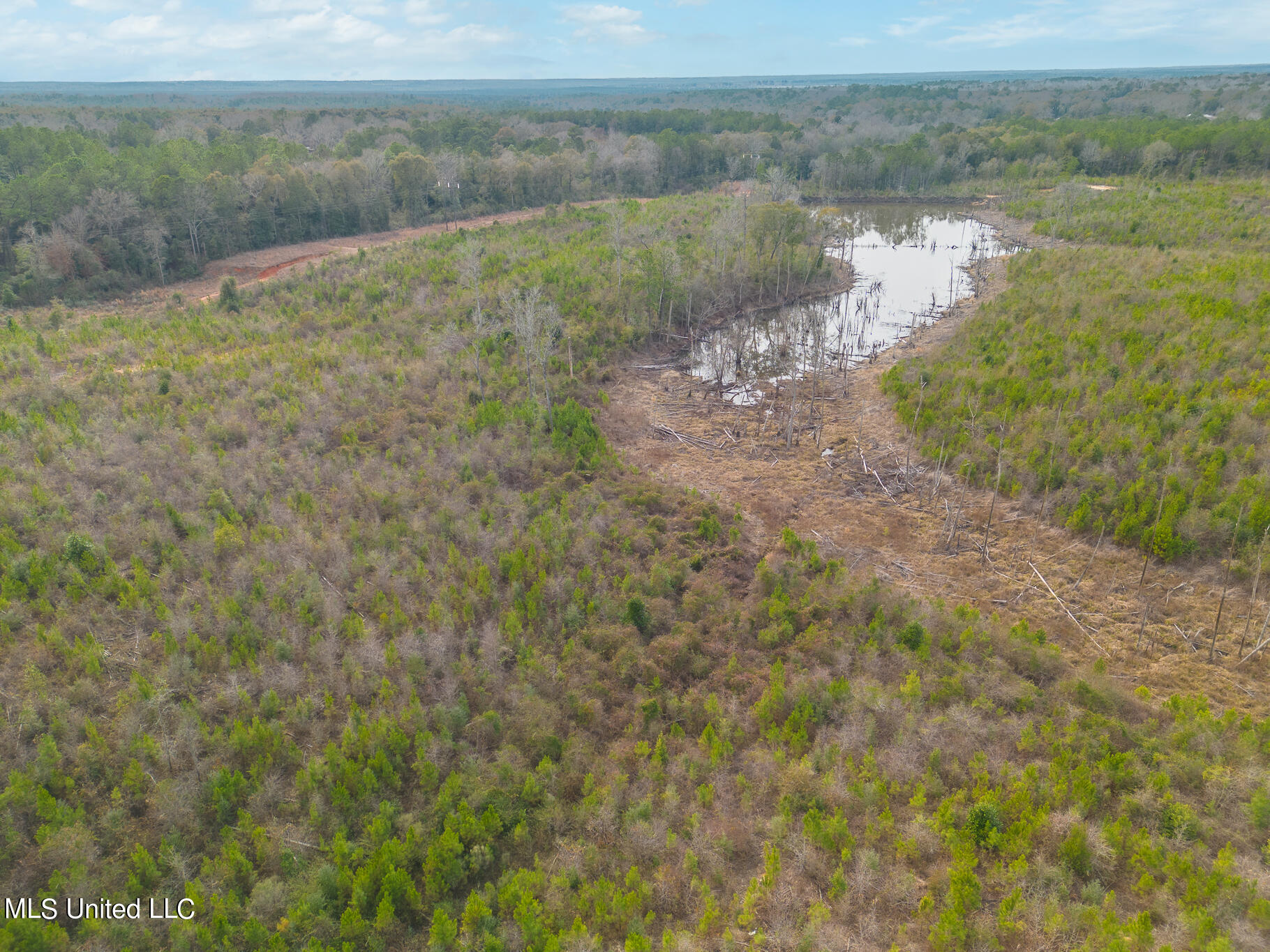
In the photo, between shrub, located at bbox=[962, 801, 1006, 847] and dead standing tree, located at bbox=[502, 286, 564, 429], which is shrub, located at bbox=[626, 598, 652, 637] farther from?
dead standing tree, located at bbox=[502, 286, 564, 429]

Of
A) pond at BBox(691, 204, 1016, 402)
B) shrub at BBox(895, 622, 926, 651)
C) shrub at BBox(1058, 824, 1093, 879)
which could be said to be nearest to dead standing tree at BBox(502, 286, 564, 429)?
pond at BBox(691, 204, 1016, 402)

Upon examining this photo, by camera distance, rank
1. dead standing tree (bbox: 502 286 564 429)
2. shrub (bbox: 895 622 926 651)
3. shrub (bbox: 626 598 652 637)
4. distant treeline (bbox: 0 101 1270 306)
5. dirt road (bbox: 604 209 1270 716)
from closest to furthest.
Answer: shrub (bbox: 895 622 926 651) → dirt road (bbox: 604 209 1270 716) → shrub (bbox: 626 598 652 637) → dead standing tree (bbox: 502 286 564 429) → distant treeline (bbox: 0 101 1270 306)

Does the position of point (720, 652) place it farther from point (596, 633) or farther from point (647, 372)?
point (647, 372)

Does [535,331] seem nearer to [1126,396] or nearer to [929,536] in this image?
[929,536]

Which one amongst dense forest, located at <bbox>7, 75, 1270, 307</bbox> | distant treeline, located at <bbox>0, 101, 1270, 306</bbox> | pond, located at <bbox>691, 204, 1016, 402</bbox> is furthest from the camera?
dense forest, located at <bbox>7, 75, 1270, 307</bbox>

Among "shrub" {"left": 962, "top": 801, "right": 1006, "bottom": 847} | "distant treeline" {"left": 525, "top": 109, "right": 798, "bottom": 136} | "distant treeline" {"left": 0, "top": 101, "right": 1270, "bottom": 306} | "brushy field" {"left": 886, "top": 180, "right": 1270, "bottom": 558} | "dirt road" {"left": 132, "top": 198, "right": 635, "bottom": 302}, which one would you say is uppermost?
"distant treeline" {"left": 525, "top": 109, "right": 798, "bottom": 136}

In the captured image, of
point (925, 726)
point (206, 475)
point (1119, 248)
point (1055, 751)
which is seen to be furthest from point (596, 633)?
point (1119, 248)

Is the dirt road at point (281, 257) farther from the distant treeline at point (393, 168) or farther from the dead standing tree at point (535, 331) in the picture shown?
the dead standing tree at point (535, 331)
